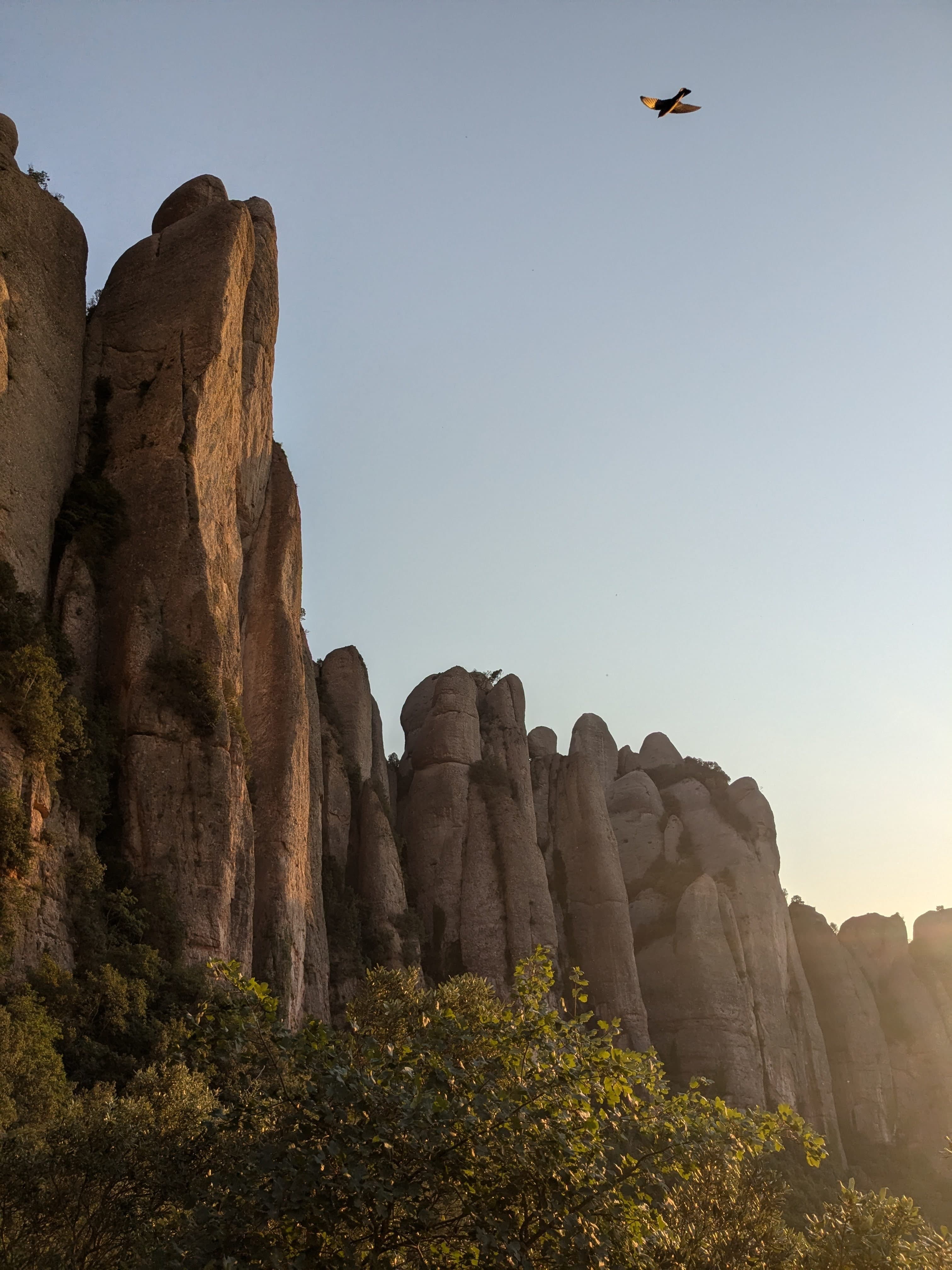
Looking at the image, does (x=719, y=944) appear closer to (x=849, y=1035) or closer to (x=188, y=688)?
(x=849, y=1035)

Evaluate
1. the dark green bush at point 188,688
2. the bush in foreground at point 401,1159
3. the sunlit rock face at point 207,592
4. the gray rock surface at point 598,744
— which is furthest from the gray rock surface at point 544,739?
the bush in foreground at point 401,1159

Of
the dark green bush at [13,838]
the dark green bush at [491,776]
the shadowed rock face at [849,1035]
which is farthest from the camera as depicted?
the shadowed rock face at [849,1035]

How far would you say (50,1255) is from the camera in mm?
11141

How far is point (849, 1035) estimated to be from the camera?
65.5 m

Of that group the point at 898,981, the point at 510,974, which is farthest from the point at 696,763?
the point at 510,974

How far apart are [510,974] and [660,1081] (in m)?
34.4

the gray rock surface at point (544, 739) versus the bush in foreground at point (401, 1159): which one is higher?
Result: the gray rock surface at point (544, 739)

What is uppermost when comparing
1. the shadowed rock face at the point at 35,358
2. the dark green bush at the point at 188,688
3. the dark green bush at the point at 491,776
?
the shadowed rock face at the point at 35,358

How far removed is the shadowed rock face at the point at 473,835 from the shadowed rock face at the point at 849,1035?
26.8 m

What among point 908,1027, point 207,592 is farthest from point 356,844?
point 908,1027

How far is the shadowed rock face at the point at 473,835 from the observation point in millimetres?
47812

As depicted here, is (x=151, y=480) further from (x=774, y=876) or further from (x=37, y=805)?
(x=774, y=876)

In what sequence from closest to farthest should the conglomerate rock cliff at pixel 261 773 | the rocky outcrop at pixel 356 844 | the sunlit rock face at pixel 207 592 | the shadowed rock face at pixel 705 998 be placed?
the conglomerate rock cliff at pixel 261 773 < the sunlit rock face at pixel 207 592 < the rocky outcrop at pixel 356 844 < the shadowed rock face at pixel 705 998

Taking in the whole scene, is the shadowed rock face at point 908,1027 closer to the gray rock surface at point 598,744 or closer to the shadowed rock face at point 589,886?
the gray rock surface at point 598,744
